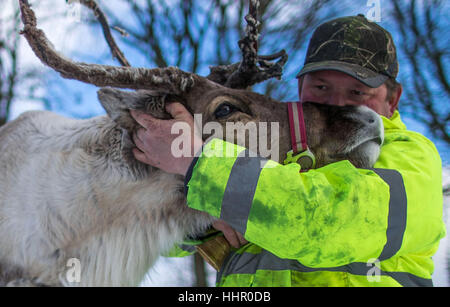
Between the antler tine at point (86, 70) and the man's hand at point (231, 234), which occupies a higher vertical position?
the antler tine at point (86, 70)

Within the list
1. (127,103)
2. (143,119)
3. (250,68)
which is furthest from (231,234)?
(250,68)

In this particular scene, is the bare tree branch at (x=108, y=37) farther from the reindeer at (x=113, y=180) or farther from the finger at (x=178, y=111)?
the finger at (x=178, y=111)

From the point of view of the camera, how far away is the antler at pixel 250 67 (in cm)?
226

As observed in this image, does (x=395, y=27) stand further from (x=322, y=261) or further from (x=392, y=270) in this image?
(x=322, y=261)

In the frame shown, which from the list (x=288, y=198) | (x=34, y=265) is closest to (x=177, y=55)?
(x=34, y=265)

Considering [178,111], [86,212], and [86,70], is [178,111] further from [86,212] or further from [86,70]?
[86,212]

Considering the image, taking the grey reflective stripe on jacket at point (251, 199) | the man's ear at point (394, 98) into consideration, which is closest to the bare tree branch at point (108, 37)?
the grey reflective stripe on jacket at point (251, 199)

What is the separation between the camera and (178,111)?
211 centimetres

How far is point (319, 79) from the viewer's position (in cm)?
256

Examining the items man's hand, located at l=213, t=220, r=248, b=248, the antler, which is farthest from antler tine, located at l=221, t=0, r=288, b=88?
man's hand, located at l=213, t=220, r=248, b=248

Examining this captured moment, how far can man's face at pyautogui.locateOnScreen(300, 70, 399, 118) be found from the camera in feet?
8.08

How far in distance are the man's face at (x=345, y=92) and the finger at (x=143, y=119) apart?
1248 millimetres

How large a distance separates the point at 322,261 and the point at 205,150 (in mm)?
725

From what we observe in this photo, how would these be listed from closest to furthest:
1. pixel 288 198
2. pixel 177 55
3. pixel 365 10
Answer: pixel 288 198 → pixel 365 10 → pixel 177 55
